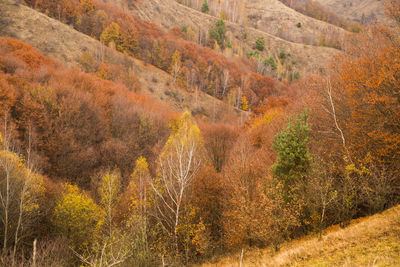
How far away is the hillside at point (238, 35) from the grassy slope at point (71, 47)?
59.2 metres

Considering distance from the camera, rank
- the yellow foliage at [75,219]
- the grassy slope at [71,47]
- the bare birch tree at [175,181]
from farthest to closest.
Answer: the grassy slope at [71,47] < the yellow foliage at [75,219] < the bare birch tree at [175,181]

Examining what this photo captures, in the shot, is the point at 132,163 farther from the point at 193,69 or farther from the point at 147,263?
the point at 193,69

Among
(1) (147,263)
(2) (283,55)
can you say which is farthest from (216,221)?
(2) (283,55)

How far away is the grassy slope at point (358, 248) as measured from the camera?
28.7ft

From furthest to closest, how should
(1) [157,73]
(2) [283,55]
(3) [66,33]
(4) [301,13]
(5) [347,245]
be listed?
(4) [301,13] < (2) [283,55] < (1) [157,73] < (3) [66,33] < (5) [347,245]

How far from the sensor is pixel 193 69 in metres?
82.9

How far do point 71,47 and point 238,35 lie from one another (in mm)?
111274

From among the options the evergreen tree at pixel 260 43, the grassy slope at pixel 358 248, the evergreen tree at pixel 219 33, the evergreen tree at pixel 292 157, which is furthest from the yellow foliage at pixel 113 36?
the evergreen tree at pixel 260 43

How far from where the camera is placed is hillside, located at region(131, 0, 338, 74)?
122625mm

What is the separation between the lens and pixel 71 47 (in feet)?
207

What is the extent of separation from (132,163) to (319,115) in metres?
30.1

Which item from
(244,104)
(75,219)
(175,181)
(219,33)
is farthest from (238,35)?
(75,219)

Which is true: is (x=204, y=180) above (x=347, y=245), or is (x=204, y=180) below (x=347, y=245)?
below

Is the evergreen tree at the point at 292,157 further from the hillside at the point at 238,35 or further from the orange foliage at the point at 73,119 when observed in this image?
the hillside at the point at 238,35
